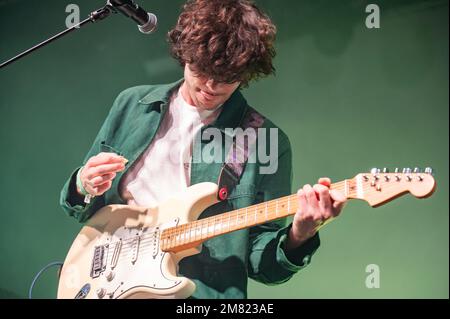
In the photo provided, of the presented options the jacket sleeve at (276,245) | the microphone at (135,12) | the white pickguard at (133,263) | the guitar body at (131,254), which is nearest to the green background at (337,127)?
the jacket sleeve at (276,245)

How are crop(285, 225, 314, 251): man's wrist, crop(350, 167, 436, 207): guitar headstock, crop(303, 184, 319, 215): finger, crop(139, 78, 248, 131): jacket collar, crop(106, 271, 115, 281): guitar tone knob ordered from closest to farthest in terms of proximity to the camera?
crop(350, 167, 436, 207): guitar headstock, crop(303, 184, 319, 215): finger, crop(285, 225, 314, 251): man's wrist, crop(106, 271, 115, 281): guitar tone knob, crop(139, 78, 248, 131): jacket collar

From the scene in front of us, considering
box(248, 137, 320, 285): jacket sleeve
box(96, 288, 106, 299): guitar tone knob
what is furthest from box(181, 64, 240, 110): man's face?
box(96, 288, 106, 299): guitar tone knob

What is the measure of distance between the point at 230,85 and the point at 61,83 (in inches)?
26.1

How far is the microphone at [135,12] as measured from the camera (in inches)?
61.3

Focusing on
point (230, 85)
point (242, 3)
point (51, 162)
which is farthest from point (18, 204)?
point (242, 3)

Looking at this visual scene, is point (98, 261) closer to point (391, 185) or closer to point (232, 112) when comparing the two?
point (232, 112)

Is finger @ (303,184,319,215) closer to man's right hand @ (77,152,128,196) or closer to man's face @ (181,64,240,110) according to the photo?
man's face @ (181,64,240,110)

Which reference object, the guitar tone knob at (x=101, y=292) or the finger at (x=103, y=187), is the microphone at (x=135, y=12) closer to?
the finger at (x=103, y=187)

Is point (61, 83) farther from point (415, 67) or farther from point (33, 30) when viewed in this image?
point (415, 67)

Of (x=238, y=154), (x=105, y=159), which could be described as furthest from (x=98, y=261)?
(x=238, y=154)

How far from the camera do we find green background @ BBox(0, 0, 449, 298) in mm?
1840

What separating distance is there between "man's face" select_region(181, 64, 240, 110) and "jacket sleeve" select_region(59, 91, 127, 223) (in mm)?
258

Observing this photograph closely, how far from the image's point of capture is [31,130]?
7.17 feet

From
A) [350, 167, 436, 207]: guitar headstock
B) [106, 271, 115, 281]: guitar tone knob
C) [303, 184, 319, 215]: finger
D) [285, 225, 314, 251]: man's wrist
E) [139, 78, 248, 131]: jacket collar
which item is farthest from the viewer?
[139, 78, 248, 131]: jacket collar
